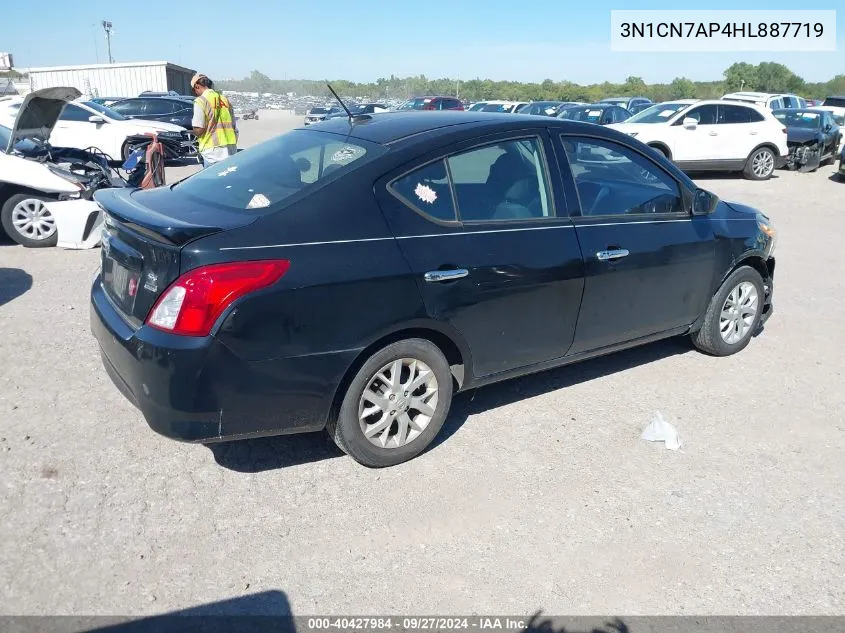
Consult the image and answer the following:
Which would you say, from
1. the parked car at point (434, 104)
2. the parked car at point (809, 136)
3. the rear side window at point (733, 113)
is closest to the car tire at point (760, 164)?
the rear side window at point (733, 113)

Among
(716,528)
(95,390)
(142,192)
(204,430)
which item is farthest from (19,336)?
(716,528)

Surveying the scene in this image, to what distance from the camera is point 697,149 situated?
616 inches

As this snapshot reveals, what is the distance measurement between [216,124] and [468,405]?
6.30 m

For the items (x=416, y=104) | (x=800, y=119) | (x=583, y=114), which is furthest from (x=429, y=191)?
(x=416, y=104)

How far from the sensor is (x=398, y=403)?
3.58 m

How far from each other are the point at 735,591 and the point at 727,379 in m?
2.36

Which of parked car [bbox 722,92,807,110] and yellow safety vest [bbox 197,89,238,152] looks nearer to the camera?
yellow safety vest [bbox 197,89,238,152]

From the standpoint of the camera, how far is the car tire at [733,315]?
5070mm

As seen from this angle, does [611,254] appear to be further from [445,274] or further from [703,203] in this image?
[445,274]

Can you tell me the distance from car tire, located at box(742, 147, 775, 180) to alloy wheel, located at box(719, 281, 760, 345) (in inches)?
478

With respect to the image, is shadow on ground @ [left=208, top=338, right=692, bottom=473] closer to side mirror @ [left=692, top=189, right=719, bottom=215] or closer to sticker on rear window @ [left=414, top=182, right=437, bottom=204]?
side mirror @ [left=692, top=189, right=719, bottom=215]

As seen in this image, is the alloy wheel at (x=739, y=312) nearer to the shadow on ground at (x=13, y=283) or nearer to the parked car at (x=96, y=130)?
the shadow on ground at (x=13, y=283)

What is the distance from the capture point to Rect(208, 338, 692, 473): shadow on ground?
3.74 metres

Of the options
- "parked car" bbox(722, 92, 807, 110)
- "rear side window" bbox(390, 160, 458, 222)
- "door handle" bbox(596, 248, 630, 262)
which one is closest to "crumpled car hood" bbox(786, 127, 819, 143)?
"parked car" bbox(722, 92, 807, 110)
